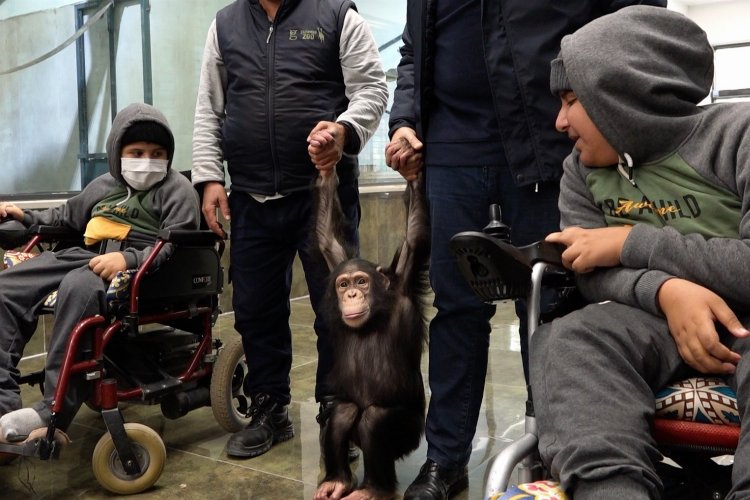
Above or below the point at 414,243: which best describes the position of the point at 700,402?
below

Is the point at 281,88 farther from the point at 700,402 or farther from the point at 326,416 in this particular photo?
the point at 700,402

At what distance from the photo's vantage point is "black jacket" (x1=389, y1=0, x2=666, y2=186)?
1699 mm

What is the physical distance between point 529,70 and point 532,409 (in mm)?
790

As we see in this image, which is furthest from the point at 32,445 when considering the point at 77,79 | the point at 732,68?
the point at 732,68

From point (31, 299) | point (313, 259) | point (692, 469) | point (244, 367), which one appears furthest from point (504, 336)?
point (692, 469)

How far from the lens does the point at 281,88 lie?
2301 millimetres

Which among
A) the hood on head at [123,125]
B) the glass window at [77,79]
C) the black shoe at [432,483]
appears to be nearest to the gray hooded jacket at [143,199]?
the hood on head at [123,125]

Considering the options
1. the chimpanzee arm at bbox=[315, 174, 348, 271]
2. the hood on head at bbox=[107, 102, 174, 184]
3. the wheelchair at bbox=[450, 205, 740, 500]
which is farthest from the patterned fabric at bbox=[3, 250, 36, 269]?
the wheelchair at bbox=[450, 205, 740, 500]

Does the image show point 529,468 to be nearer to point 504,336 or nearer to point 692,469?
point 692,469

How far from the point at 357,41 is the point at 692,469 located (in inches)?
59.9

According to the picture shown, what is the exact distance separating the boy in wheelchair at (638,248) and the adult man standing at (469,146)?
0.29 metres

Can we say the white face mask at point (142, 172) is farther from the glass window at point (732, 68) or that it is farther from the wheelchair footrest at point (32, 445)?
the glass window at point (732, 68)

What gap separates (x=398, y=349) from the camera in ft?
6.43

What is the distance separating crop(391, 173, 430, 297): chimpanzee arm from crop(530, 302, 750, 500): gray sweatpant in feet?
2.35
